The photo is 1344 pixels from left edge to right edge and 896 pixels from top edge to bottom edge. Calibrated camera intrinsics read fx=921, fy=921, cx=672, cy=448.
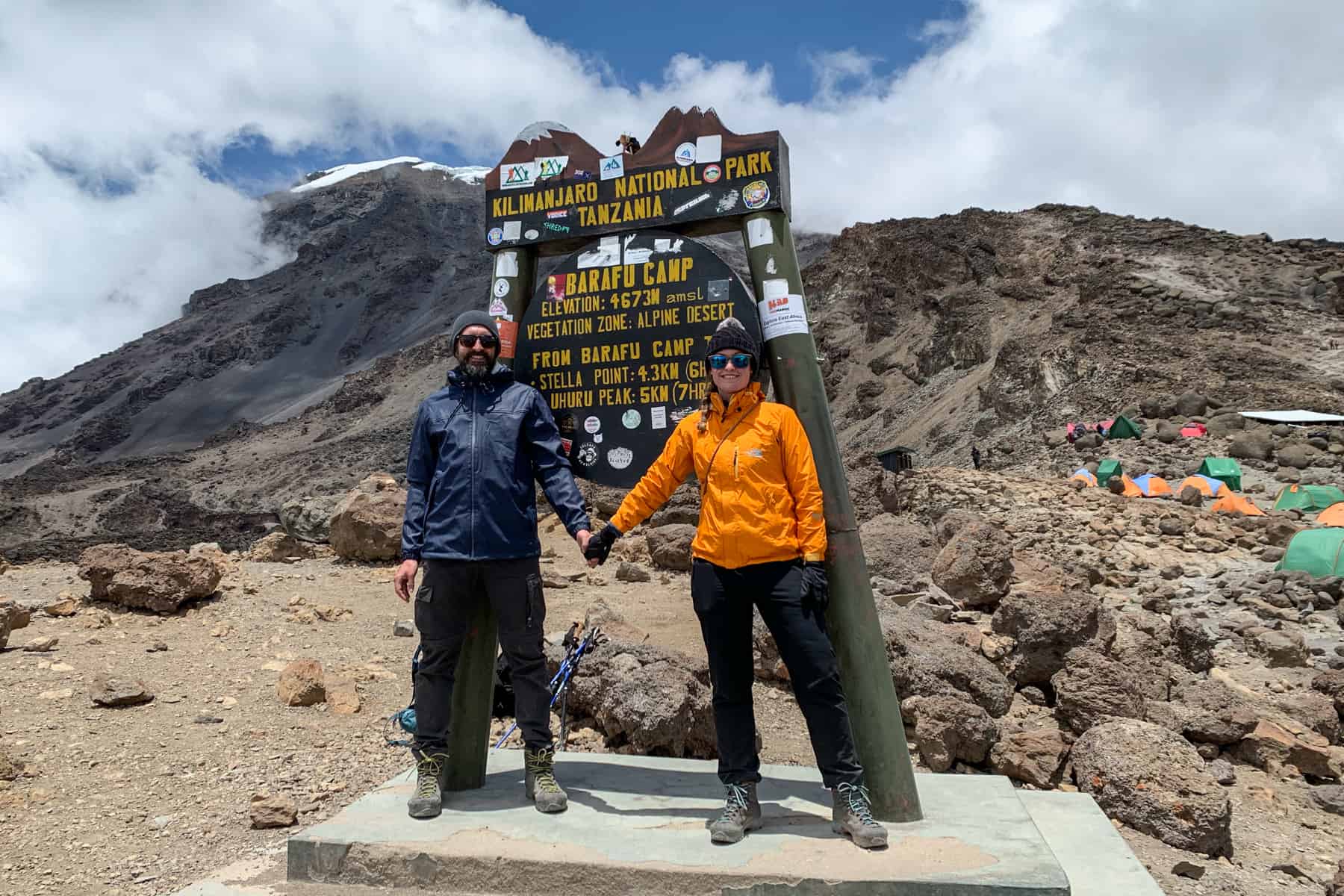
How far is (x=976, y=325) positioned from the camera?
42031mm

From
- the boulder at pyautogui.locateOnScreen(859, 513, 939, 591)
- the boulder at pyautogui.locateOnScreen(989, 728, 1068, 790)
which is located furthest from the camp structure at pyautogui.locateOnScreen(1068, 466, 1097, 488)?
the boulder at pyautogui.locateOnScreen(989, 728, 1068, 790)

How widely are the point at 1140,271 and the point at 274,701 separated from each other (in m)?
39.2

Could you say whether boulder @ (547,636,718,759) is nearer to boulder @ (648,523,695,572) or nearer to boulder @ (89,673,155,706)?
boulder @ (89,673,155,706)

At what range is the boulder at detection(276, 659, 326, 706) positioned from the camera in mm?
5719

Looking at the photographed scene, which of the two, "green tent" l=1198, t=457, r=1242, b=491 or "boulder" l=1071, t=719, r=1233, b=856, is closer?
"boulder" l=1071, t=719, r=1233, b=856

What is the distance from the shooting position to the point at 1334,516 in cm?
1352

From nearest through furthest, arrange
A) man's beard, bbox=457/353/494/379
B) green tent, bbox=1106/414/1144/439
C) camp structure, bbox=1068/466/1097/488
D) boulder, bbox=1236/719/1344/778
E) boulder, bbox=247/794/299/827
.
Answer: man's beard, bbox=457/353/494/379
boulder, bbox=247/794/299/827
boulder, bbox=1236/719/1344/778
camp structure, bbox=1068/466/1097/488
green tent, bbox=1106/414/1144/439

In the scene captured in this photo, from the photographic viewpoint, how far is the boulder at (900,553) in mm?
8602

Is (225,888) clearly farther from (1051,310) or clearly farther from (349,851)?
(1051,310)

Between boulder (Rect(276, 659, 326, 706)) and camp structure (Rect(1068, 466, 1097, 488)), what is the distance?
15506 mm

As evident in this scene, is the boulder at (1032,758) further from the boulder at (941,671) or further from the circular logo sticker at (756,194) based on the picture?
the circular logo sticker at (756,194)

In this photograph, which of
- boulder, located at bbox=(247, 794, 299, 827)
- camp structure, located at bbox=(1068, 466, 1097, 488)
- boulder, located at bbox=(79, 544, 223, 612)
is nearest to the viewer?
boulder, located at bbox=(247, 794, 299, 827)

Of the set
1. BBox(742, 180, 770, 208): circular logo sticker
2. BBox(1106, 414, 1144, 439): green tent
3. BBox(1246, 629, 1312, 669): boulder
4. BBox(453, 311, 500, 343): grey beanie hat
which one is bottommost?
BBox(1246, 629, 1312, 669): boulder

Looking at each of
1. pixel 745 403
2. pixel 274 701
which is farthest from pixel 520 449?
pixel 274 701
